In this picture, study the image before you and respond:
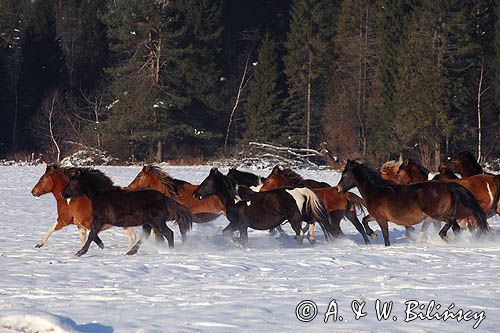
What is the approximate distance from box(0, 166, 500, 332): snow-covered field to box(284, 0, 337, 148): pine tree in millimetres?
31833

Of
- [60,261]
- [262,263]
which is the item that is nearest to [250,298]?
[262,263]

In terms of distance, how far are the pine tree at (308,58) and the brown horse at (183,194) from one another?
31.4 metres

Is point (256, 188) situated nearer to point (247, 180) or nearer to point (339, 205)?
point (247, 180)

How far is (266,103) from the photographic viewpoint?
4616 cm

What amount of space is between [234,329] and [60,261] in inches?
197

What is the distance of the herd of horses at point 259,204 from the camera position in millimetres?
12805

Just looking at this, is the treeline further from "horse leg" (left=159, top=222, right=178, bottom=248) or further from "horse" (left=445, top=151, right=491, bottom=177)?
"horse leg" (left=159, top=222, right=178, bottom=248)

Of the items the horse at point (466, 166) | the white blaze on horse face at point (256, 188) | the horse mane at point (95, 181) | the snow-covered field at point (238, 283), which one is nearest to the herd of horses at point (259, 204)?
the horse mane at point (95, 181)

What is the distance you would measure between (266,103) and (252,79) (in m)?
4.73

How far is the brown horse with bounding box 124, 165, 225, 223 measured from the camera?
48.5 feet

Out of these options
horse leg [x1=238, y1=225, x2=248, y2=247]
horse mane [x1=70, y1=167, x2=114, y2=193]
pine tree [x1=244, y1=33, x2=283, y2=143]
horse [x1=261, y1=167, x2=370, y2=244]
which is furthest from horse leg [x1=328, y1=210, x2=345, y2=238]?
pine tree [x1=244, y1=33, x2=283, y2=143]

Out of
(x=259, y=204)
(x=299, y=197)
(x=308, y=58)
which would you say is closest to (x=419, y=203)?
(x=299, y=197)

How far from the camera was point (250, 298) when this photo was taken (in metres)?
8.43

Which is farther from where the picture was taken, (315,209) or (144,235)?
(315,209)
